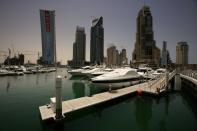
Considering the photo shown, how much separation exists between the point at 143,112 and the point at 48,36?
12027 mm

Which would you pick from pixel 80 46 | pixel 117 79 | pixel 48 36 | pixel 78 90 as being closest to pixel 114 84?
pixel 117 79

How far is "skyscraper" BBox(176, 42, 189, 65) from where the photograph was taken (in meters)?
131

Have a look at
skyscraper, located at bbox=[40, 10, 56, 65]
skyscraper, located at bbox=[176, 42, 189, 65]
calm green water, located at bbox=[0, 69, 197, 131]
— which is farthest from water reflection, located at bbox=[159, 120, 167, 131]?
skyscraper, located at bbox=[176, 42, 189, 65]

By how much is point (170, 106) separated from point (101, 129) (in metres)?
11.1

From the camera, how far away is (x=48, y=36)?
12.5 metres

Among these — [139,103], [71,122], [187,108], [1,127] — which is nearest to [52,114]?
[71,122]

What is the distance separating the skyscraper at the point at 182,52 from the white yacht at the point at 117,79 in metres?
118

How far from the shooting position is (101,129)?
12.1m

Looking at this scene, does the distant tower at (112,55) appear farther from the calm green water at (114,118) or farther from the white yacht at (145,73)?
the calm green water at (114,118)

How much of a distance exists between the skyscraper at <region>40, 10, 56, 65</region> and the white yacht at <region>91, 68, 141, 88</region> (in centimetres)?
1234

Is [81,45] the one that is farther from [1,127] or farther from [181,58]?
[1,127]

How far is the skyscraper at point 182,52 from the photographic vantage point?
131m

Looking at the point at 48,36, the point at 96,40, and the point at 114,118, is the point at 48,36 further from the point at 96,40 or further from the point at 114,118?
the point at 96,40

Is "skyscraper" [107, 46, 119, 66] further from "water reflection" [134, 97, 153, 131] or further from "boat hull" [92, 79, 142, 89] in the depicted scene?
"water reflection" [134, 97, 153, 131]
